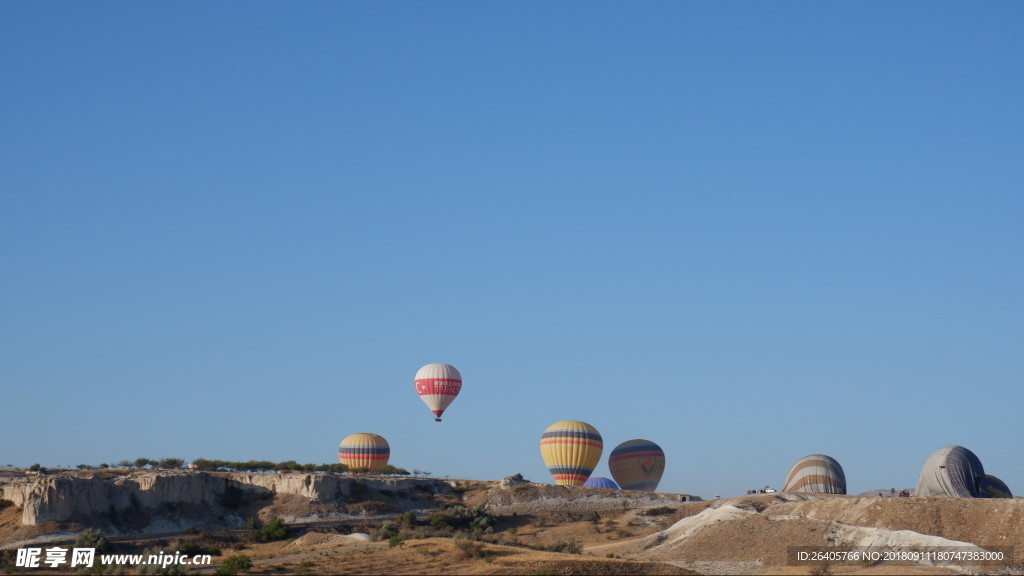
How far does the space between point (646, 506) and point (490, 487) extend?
11890 millimetres

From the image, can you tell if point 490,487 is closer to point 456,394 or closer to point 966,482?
point 456,394

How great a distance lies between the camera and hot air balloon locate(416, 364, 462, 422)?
9306cm

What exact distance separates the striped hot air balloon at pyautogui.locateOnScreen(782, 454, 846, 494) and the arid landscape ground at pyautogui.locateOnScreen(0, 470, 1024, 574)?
6.05 metres

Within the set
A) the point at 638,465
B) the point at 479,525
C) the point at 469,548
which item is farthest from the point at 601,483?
the point at 469,548

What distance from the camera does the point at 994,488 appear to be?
71.8 meters

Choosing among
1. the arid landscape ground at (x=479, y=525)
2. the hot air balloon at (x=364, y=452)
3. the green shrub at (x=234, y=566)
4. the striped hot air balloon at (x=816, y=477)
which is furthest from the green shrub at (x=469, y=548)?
the hot air balloon at (x=364, y=452)

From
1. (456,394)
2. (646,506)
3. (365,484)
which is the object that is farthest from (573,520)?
(456,394)

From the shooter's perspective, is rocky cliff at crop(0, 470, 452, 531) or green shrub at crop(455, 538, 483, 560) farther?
rocky cliff at crop(0, 470, 452, 531)

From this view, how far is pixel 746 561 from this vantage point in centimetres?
5244

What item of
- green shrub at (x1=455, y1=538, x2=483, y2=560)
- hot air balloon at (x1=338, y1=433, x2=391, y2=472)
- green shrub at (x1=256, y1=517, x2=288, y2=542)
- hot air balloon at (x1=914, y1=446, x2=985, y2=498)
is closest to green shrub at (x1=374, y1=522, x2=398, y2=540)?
green shrub at (x1=256, y1=517, x2=288, y2=542)

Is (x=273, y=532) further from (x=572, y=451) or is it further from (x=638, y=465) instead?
(x=638, y=465)

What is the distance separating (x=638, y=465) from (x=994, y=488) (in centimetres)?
3166

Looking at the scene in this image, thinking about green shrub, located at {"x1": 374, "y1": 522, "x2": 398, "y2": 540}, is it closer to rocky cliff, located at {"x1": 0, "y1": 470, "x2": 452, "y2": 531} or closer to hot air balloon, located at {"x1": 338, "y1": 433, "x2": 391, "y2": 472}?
rocky cliff, located at {"x1": 0, "y1": 470, "x2": 452, "y2": 531}

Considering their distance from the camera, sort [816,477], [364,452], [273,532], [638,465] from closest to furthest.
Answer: [273,532] < [816,477] < [638,465] < [364,452]
